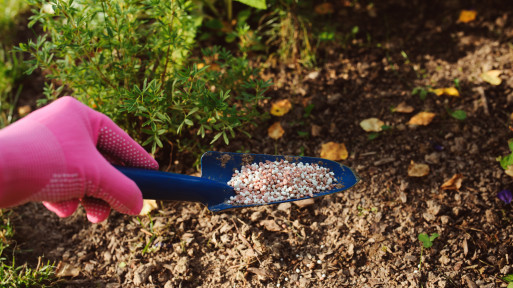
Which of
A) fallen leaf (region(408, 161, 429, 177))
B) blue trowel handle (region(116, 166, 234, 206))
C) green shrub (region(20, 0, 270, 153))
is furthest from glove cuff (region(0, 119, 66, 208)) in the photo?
fallen leaf (region(408, 161, 429, 177))

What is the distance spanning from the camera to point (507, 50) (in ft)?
7.59

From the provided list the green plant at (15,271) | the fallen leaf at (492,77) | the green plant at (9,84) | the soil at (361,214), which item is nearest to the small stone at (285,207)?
the soil at (361,214)

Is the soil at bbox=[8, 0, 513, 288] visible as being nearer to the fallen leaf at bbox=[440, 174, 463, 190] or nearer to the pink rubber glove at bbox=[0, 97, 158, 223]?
the fallen leaf at bbox=[440, 174, 463, 190]

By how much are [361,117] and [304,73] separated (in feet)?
1.53

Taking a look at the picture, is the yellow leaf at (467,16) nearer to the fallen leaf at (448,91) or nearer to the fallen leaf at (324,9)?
the fallen leaf at (448,91)

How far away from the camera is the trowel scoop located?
1397 millimetres

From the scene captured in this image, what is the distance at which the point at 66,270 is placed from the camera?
1716 millimetres

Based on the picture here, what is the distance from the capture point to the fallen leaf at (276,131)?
2.12 m

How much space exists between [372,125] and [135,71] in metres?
1.26

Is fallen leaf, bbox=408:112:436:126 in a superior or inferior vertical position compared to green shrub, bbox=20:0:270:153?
inferior

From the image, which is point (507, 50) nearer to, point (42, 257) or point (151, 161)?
point (151, 161)

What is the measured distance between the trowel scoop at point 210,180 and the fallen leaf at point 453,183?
1.57 ft

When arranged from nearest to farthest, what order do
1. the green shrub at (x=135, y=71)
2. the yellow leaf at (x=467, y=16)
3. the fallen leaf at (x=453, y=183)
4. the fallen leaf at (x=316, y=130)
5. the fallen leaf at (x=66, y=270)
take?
the green shrub at (x=135, y=71), the fallen leaf at (x=66, y=270), the fallen leaf at (x=453, y=183), the fallen leaf at (x=316, y=130), the yellow leaf at (x=467, y=16)

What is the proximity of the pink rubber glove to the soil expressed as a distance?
1.87 ft
